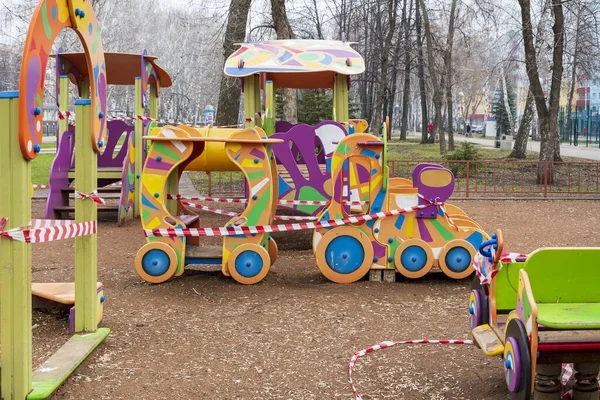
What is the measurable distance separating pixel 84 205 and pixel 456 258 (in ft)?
13.5

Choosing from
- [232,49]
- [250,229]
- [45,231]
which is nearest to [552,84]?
[232,49]

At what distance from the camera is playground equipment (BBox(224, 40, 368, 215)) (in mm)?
10203

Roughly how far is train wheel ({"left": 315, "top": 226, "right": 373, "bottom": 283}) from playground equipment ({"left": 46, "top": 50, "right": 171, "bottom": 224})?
210 inches

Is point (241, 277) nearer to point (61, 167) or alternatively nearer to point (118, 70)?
point (61, 167)

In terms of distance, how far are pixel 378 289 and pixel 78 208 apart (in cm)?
339

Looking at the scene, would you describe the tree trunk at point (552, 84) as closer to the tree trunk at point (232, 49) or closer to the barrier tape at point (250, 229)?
the tree trunk at point (232, 49)

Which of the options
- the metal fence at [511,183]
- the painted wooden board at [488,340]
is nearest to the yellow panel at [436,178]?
the painted wooden board at [488,340]

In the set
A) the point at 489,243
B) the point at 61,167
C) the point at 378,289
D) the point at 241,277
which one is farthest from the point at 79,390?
the point at 61,167

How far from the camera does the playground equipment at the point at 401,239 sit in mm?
7715

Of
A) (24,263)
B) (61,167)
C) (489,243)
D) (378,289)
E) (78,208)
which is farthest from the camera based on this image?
(61,167)

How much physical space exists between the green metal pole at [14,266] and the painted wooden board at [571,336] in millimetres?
2805

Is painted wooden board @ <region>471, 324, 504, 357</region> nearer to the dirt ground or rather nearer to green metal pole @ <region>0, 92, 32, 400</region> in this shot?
the dirt ground

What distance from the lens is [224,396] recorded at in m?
4.51

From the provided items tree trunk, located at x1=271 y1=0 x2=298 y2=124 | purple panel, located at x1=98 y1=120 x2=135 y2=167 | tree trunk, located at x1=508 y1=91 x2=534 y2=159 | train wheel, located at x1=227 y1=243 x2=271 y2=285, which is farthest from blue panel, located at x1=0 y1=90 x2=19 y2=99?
tree trunk, located at x1=508 y1=91 x2=534 y2=159
